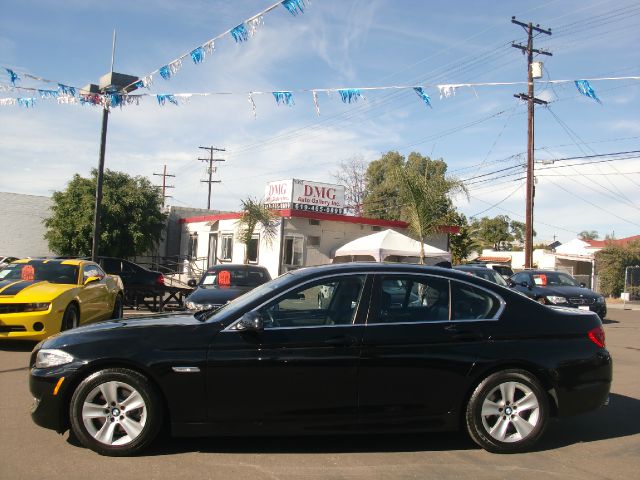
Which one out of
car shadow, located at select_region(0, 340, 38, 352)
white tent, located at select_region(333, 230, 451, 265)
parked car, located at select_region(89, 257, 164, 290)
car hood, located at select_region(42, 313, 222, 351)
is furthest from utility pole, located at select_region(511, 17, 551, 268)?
car hood, located at select_region(42, 313, 222, 351)

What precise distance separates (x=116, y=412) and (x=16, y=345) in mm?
6362

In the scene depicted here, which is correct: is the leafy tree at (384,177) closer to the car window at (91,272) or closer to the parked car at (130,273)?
the parked car at (130,273)

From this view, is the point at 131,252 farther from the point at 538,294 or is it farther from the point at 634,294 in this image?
the point at 634,294

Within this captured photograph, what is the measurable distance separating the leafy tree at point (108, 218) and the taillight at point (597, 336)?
2644 centimetres

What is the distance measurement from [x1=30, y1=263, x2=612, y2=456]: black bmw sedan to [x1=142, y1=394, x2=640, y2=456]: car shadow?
0.27m

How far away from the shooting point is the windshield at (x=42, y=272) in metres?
10.6

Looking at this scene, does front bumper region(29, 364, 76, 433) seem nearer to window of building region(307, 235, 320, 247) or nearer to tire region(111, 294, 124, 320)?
tire region(111, 294, 124, 320)

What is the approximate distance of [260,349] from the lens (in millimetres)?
4797

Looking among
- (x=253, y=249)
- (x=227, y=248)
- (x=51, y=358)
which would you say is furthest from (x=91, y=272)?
(x=227, y=248)

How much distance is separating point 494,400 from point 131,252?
27211 mm

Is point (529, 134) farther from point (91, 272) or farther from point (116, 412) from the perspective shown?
point (116, 412)

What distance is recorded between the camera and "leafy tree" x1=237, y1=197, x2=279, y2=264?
25.1 m

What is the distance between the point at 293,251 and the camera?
25469mm

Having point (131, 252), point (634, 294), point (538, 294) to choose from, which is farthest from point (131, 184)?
point (634, 294)
